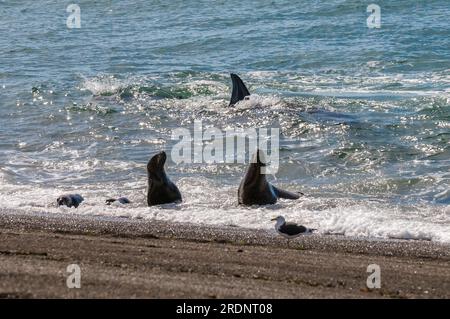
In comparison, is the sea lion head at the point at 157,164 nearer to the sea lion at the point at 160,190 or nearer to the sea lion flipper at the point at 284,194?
the sea lion at the point at 160,190

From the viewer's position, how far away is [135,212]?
10.5 meters

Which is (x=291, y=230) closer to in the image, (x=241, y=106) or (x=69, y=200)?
(x=69, y=200)

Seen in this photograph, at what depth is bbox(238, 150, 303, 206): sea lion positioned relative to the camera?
10938mm

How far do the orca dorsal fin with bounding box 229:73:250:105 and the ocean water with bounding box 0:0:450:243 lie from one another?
209 mm

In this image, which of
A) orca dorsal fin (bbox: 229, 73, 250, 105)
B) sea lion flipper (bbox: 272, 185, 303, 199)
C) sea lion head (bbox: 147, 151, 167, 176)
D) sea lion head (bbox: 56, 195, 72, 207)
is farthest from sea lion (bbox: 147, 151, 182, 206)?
orca dorsal fin (bbox: 229, 73, 250, 105)

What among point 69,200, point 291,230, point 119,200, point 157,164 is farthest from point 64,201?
point 291,230

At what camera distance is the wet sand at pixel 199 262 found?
6047 mm

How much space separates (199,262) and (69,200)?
4119 mm

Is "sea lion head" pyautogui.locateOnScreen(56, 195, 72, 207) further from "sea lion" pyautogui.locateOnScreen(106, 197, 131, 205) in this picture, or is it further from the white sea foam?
"sea lion" pyautogui.locateOnScreen(106, 197, 131, 205)

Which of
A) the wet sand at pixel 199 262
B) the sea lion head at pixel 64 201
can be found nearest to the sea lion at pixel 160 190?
the sea lion head at pixel 64 201

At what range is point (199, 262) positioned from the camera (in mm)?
7156

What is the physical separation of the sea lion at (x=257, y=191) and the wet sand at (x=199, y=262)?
57.7 inches

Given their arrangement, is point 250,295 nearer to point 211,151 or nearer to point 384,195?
point 384,195
